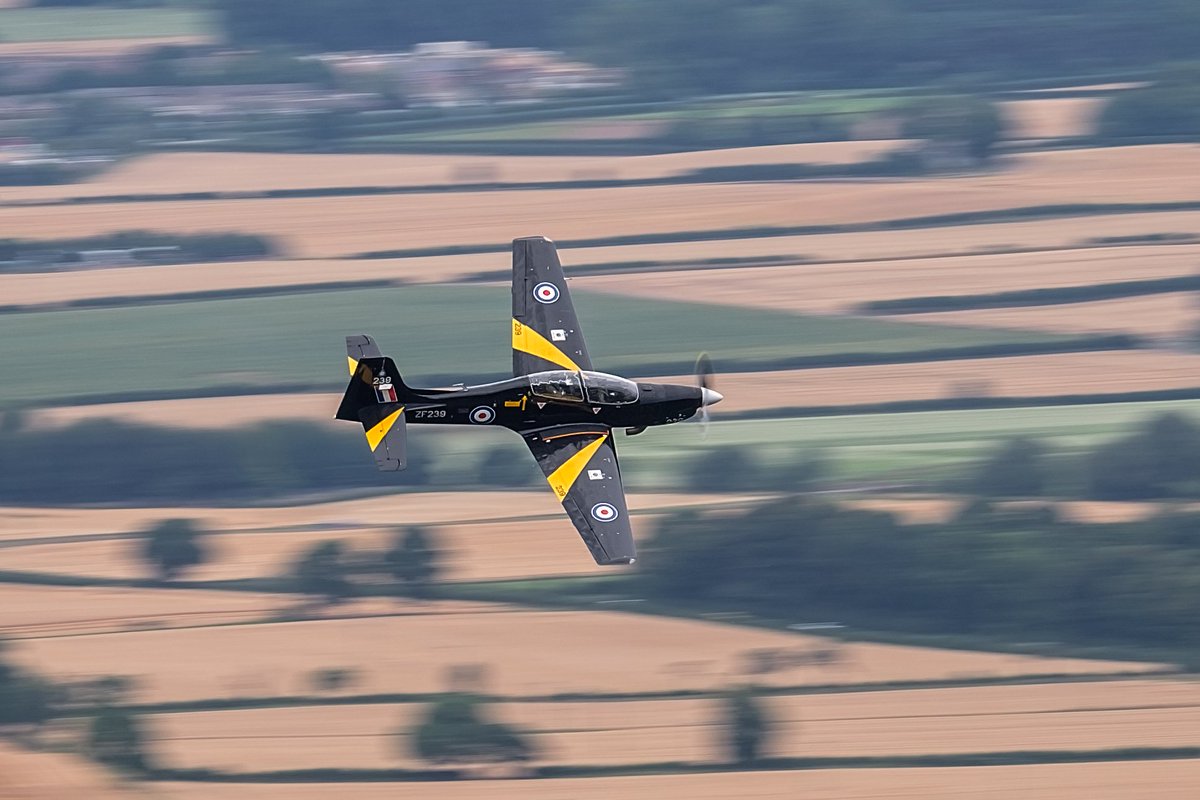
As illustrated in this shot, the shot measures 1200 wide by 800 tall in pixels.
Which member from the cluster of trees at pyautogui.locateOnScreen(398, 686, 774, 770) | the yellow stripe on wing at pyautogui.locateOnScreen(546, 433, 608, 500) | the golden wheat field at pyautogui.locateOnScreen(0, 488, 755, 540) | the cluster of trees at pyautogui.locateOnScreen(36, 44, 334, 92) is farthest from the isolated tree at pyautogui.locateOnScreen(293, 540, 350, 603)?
the cluster of trees at pyautogui.locateOnScreen(36, 44, 334, 92)

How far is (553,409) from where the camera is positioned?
41688 mm

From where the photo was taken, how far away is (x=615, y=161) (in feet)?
356

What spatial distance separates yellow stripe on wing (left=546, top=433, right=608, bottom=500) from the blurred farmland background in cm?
1988

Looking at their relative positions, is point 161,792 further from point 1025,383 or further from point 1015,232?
point 1015,232

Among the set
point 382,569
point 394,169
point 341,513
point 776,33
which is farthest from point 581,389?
point 776,33

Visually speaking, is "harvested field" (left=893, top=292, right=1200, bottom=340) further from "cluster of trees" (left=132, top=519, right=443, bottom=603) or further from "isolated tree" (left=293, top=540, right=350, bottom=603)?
"isolated tree" (left=293, top=540, right=350, bottom=603)

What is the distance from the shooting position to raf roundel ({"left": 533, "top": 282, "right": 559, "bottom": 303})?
145ft

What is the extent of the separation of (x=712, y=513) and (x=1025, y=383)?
720 inches

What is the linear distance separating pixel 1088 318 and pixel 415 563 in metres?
37.4

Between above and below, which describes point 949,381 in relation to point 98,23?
below

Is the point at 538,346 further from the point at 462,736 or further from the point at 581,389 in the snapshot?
the point at 462,736

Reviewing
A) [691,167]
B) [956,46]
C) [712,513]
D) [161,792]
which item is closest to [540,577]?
[712,513]

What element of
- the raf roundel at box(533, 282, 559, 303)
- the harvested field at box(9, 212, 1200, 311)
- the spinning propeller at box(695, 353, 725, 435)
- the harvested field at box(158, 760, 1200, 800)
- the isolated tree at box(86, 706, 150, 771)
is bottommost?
the harvested field at box(158, 760, 1200, 800)

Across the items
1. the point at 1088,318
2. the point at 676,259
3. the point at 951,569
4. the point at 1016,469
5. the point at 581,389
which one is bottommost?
the point at 951,569
